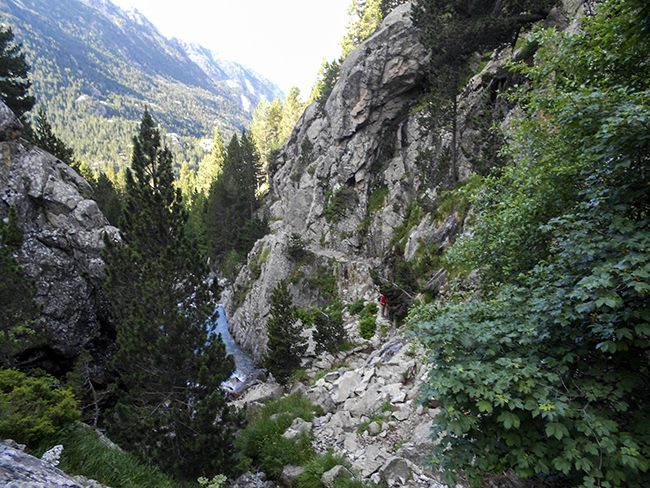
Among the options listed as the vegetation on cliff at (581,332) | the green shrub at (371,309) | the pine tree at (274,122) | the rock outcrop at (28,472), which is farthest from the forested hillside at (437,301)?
the pine tree at (274,122)

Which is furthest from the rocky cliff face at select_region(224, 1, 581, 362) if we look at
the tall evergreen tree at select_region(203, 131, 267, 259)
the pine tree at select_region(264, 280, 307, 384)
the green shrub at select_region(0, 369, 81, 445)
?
the green shrub at select_region(0, 369, 81, 445)

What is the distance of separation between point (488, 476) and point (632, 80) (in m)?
7.34

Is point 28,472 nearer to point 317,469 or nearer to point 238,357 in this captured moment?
point 317,469

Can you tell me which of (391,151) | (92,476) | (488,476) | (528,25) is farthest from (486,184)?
(391,151)

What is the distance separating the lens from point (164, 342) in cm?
910

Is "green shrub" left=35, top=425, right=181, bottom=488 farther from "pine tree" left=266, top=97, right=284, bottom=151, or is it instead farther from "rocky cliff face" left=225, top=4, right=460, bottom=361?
"pine tree" left=266, top=97, right=284, bottom=151

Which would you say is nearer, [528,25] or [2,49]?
[528,25]

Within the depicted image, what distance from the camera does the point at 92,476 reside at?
577 cm

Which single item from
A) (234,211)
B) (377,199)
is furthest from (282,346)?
(234,211)

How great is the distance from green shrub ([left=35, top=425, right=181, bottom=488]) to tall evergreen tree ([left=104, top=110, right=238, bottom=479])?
113 cm

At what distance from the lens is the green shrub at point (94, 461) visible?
5.80 m

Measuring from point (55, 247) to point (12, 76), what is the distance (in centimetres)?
1700

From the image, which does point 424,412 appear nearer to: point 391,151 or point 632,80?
point 632,80

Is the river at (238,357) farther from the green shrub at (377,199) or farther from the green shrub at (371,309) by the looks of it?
the green shrub at (377,199)
